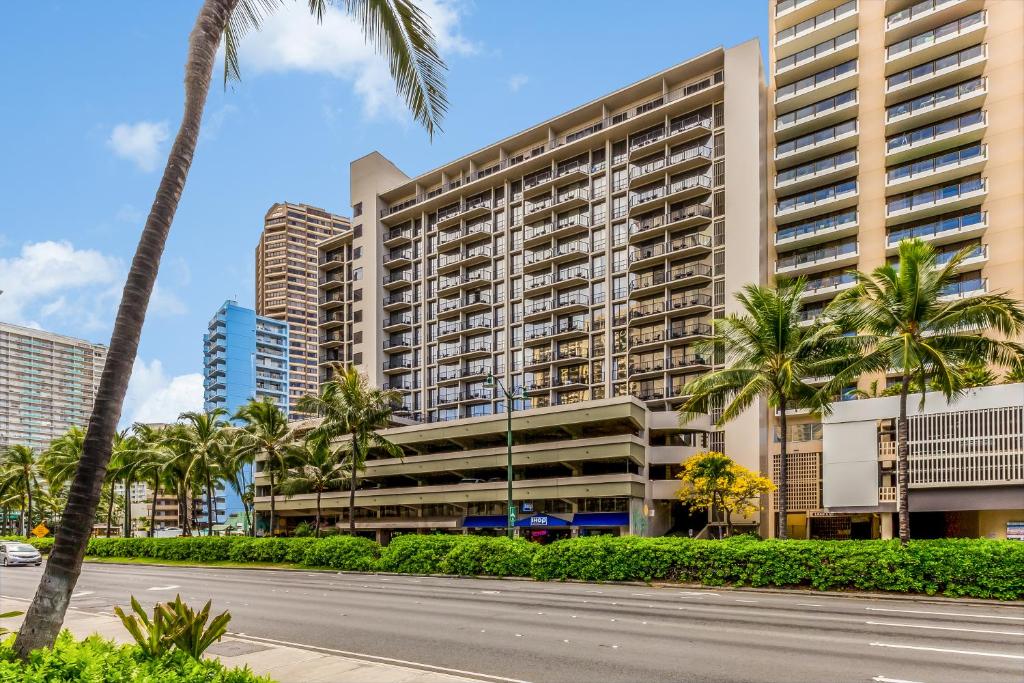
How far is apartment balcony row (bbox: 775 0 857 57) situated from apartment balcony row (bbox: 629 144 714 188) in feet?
31.7

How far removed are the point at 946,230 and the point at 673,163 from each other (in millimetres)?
21588

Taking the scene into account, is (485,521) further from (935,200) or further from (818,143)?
(935,200)

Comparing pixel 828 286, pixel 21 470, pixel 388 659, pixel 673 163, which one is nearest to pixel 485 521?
pixel 828 286

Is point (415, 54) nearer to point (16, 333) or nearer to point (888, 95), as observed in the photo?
point (888, 95)

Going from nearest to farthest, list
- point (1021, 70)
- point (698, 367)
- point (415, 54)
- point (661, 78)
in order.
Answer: point (415, 54) < point (1021, 70) < point (698, 367) < point (661, 78)

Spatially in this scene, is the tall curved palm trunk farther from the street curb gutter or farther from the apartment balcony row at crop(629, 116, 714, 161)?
the apartment balcony row at crop(629, 116, 714, 161)

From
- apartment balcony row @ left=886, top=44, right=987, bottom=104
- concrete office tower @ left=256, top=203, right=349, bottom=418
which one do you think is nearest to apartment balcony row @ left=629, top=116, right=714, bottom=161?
apartment balcony row @ left=886, top=44, right=987, bottom=104

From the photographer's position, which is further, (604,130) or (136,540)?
(604,130)

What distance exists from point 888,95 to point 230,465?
191 ft

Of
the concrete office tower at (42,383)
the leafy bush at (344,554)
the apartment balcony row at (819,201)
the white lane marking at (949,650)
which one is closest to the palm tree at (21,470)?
the leafy bush at (344,554)

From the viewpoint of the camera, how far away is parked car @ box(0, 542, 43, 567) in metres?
46.1

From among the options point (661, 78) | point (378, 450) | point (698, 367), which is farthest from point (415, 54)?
point (378, 450)

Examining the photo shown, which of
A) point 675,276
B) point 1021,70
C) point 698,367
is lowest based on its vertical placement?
point 698,367

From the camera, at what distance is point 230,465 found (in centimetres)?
6275
